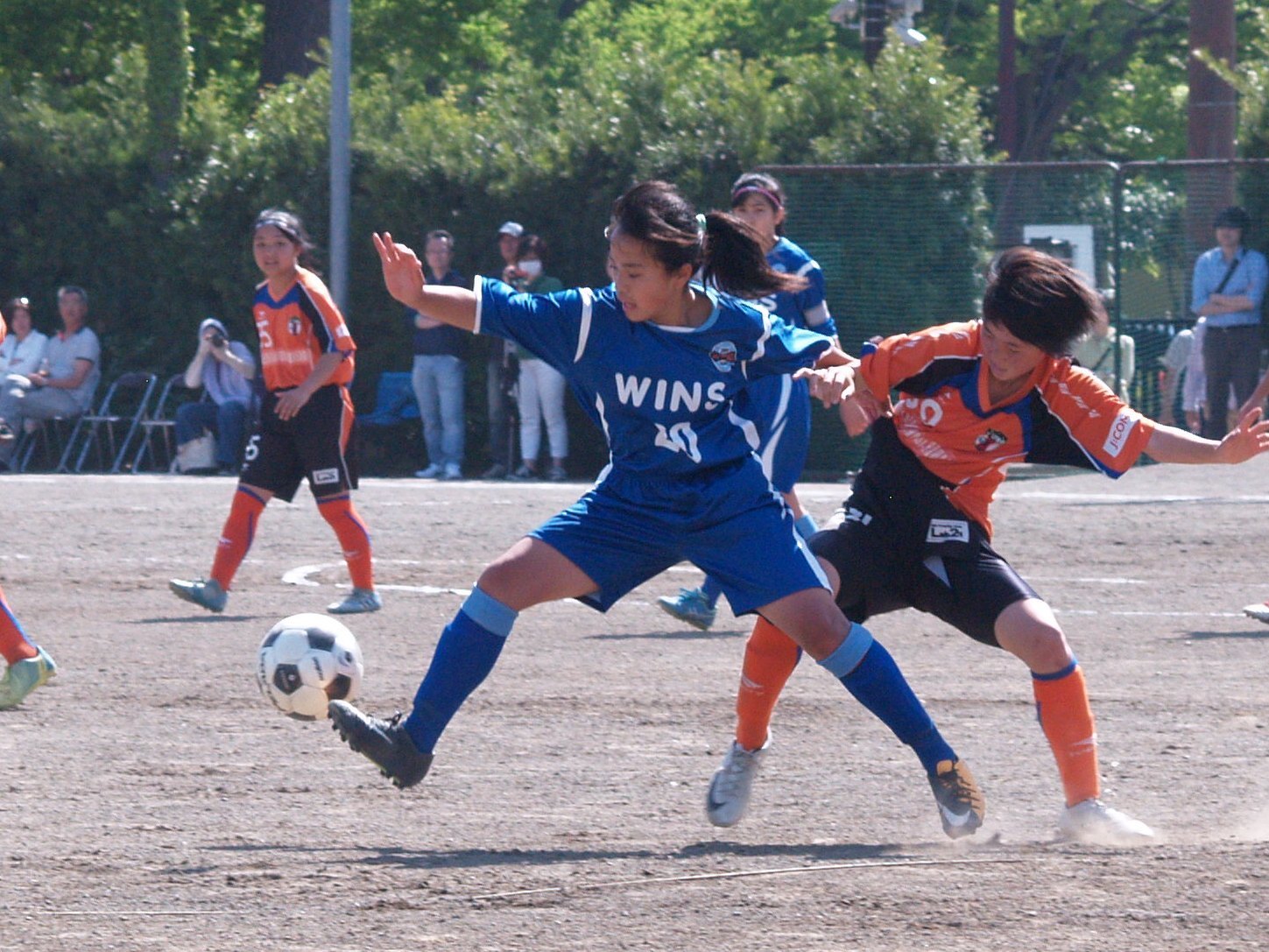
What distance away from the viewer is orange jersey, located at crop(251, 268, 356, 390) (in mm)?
9148

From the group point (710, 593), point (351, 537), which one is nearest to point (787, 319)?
point (710, 593)

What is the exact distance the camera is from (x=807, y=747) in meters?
6.23

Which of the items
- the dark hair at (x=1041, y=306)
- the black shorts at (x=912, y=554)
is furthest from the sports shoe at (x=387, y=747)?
the dark hair at (x=1041, y=306)

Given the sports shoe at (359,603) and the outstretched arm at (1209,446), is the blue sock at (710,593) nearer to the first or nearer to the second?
the sports shoe at (359,603)

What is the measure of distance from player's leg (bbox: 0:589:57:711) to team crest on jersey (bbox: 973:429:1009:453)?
3492 mm

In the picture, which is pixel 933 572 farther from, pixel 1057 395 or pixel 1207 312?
pixel 1207 312

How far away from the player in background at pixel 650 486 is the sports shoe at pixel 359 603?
4.10 m

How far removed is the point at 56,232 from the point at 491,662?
14.7 meters

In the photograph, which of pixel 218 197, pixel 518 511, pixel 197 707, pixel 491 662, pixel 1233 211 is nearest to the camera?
pixel 491 662

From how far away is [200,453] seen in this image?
16.9 meters

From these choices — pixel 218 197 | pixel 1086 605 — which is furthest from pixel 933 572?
pixel 218 197

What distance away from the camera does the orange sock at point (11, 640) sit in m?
6.70

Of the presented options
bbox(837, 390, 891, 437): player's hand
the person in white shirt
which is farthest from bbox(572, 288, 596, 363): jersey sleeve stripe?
the person in white shirt

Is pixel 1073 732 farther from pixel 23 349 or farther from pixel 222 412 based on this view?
pixel 23 349
